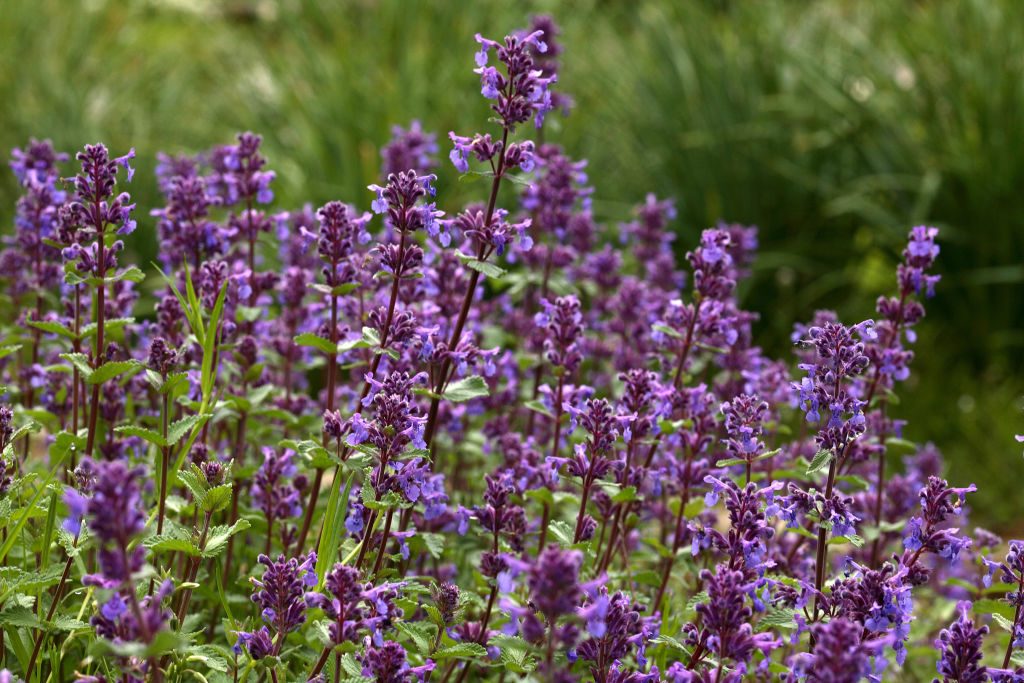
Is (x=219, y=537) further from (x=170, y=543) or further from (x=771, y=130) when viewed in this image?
(x=771, y=130)

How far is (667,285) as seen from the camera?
5023mm

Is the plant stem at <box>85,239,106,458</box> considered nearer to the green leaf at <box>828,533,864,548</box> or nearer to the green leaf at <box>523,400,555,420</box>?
the green leaf at <box>523,400,555,420</box>

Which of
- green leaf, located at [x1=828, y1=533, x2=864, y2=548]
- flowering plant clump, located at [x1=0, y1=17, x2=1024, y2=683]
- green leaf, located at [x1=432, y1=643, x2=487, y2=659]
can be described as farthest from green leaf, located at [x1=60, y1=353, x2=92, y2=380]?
green leaf, located at [x1=828, y1=533, x2=864, y2=548]

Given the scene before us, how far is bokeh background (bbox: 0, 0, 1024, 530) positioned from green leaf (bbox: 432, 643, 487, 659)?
14.5 ft

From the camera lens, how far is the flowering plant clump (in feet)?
8.04

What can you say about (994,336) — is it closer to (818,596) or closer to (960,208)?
(960,208)

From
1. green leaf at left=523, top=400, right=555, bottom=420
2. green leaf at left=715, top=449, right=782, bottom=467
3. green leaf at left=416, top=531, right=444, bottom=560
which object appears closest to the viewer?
green leaf at left=715, top=449, right=782, bottom=467

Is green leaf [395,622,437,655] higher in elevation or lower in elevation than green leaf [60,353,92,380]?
lower

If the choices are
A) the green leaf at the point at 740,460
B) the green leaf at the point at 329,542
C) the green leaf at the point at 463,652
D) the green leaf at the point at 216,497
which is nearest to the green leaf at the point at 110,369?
the green leaf at the point at 216,497

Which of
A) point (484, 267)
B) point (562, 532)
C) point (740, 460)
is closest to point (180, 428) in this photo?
point (484, 267)

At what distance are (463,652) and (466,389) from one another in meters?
0.64

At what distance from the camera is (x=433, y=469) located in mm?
3828

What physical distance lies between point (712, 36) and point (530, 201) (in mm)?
4813

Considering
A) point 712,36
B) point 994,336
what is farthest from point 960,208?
point 712,36
